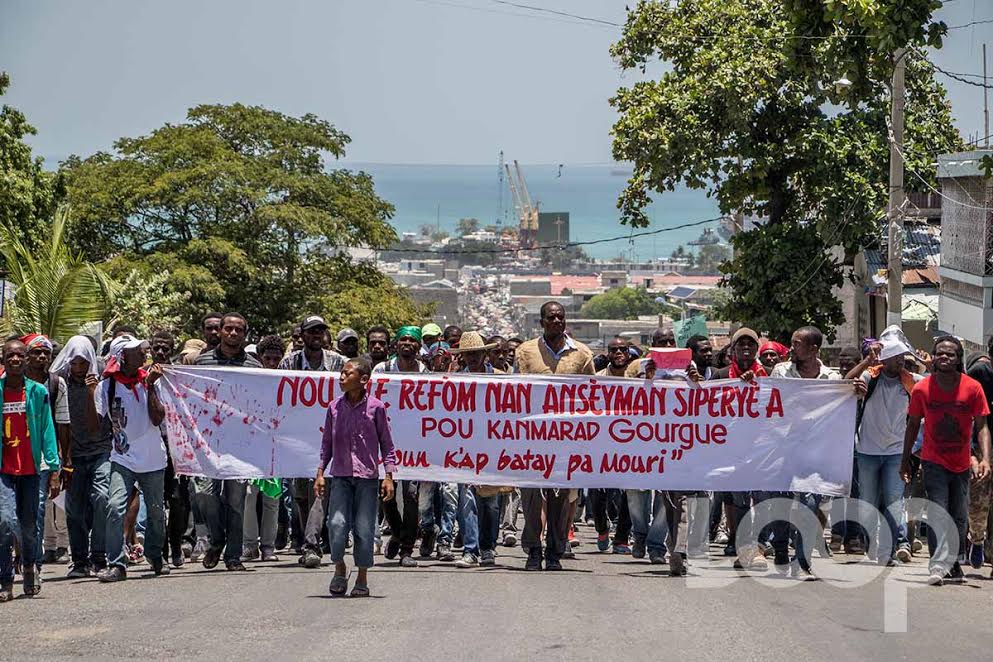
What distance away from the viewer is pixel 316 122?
170 ft

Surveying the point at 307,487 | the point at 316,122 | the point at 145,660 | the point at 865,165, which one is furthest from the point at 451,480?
the point at 316,122

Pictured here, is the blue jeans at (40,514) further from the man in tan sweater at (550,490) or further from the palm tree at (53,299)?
the palm tree at (53,299)

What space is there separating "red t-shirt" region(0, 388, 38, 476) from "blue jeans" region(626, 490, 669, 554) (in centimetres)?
517

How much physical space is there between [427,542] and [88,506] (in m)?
2.99

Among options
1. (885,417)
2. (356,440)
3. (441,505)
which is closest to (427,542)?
(441,505)

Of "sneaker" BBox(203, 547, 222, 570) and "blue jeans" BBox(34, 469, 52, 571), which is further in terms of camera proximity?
"sneaker" BBox(203, 547, 222, 570)

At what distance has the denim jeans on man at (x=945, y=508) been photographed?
11.9 metres

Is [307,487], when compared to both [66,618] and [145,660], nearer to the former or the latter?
[66,618]

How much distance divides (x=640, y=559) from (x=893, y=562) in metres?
2.21

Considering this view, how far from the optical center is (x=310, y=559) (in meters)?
12.6

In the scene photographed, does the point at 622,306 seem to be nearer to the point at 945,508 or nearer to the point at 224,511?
the point at 224,511

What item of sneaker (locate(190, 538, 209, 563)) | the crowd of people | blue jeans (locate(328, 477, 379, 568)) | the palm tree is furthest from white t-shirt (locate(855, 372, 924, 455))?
the palm tree

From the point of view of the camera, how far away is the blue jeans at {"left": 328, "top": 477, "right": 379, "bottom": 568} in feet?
36.0

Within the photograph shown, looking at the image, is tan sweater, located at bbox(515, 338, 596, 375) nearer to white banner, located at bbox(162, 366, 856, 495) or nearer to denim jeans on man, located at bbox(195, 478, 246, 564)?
white banner, located at bbox(162, 366, 856, 495)
